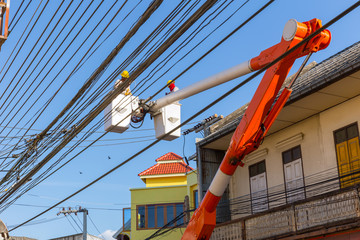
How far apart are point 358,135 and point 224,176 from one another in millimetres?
4808

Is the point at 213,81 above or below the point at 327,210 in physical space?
above

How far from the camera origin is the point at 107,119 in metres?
13.0

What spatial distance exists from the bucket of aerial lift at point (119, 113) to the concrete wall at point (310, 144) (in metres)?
7.20

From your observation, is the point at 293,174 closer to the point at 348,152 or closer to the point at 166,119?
the point at 348,152

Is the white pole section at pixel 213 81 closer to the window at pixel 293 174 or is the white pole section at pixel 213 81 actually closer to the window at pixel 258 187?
the window at pixel 293 174

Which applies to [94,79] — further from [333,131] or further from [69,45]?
[333,131]

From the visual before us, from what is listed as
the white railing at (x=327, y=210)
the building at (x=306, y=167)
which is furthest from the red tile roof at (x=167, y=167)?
the white railing at (x=327, y=210)

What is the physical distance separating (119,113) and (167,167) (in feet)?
63.2

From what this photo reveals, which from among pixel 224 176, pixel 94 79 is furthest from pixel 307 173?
pixel 94 79

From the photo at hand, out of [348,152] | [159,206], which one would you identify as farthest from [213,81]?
[159,206]

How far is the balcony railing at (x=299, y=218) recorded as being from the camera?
14.3m

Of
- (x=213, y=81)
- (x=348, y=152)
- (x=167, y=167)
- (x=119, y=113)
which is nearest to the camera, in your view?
(x=213, y=81)

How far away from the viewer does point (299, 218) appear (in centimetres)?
1576

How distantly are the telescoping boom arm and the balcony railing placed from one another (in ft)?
8.50
